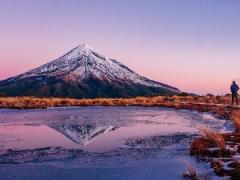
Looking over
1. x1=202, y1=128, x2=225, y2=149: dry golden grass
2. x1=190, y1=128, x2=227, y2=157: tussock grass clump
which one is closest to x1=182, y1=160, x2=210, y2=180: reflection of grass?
x1=190, y1=128, x2=227, y2=157: tussock grass clump

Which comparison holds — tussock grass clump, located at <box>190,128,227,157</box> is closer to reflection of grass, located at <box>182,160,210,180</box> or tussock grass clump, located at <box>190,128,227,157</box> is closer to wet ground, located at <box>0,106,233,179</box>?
wet ground, located at <box>0,106,233,179</box>

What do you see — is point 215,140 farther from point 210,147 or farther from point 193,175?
point 193,175

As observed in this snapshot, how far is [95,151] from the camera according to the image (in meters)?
16.1

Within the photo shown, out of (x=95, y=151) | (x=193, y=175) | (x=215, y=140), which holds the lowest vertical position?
(x=193, y=175)

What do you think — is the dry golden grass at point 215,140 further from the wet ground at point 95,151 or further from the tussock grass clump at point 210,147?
the wet ground at point 95,151

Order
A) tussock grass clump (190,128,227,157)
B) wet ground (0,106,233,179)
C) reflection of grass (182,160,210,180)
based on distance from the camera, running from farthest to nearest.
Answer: tussock grass clump (190,128,227,157) < wet ground (0,106,233,179) < reflection of grass (182,160,210,180)

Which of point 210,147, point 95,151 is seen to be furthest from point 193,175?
point 95,151

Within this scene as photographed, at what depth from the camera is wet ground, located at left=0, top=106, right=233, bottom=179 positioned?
41.8 feet

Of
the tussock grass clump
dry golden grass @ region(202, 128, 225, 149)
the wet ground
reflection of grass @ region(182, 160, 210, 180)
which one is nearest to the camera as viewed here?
reflection of grass @ region(182, 160, 210, 180)

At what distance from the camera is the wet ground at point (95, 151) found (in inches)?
501

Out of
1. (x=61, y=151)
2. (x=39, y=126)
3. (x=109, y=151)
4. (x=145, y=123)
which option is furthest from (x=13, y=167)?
(x=145, y=123)

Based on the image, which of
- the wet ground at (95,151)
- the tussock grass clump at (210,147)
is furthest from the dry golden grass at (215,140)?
the wet ground at (95,151)

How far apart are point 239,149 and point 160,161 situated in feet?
10.0

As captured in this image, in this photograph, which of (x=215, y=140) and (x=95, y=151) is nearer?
(x=215, y=140)
